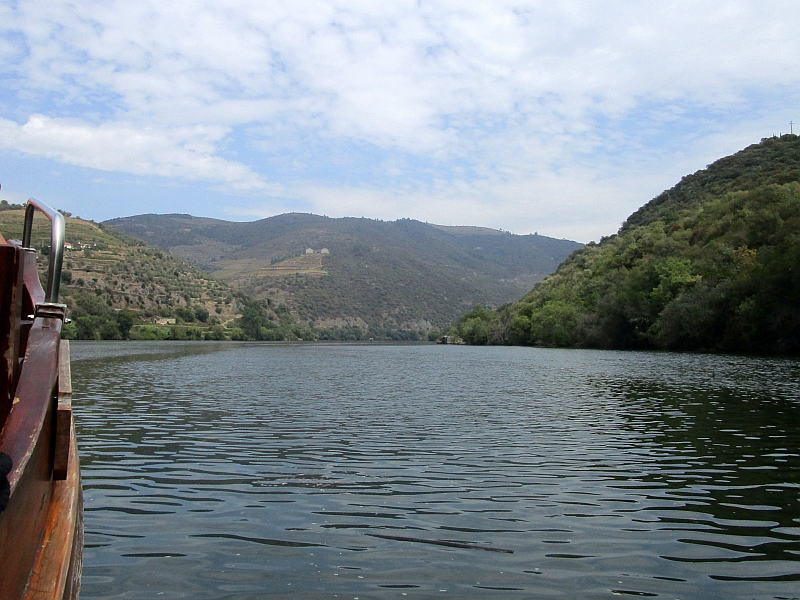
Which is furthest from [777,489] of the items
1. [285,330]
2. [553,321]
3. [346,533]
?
[285,330]

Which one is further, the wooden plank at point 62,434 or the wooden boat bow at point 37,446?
the wooden plank at point 62,434

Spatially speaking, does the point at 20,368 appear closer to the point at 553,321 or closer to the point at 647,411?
the point at 647,411

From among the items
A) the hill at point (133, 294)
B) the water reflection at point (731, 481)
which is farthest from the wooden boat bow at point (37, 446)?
the hill at point (133, 294)

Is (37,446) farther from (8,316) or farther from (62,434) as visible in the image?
(8,316)

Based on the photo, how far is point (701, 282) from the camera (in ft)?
232

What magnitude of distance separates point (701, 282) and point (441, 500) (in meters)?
66.4

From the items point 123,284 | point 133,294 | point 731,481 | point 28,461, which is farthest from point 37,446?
point 123,284

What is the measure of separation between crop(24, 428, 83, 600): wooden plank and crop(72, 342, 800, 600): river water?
1751 mm

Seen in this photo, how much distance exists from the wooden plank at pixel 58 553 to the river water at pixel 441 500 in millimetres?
1751

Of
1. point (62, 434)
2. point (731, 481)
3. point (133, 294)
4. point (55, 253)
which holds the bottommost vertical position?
point (731, 481)

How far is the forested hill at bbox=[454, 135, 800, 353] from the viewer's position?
197 feet

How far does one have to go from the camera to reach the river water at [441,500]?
7629mm

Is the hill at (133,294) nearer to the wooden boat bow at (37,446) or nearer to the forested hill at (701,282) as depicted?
the forested hill at (701,282)

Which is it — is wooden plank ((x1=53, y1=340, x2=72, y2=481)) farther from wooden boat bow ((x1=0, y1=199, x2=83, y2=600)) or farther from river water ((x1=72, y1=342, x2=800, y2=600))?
river water ((x1=72, y1=342, x2=800, y2=600))
